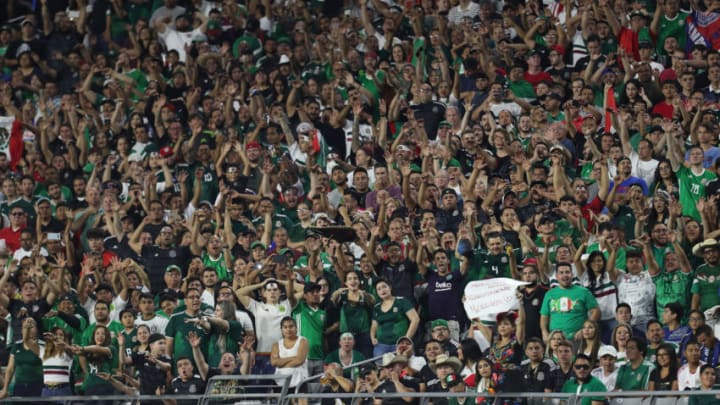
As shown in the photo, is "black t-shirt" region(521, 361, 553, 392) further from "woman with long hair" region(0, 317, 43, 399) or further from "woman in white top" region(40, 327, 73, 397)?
"woman with long hair" region(0, 317, 43, 399)

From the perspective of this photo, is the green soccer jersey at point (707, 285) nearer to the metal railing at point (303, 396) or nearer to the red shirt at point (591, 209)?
the red shirt at point (591, 209)

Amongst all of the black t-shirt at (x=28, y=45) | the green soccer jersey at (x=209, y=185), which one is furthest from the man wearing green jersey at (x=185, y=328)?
the black t-shirt at (x=28, y=45)

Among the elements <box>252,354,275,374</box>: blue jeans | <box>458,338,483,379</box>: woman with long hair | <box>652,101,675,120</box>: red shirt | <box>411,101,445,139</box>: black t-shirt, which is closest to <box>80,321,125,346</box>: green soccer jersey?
<box>252,354,275,374</box>: blue jeans

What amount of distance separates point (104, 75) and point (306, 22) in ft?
9.52

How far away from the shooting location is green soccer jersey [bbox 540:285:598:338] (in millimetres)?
15688

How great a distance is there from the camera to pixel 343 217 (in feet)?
60.8

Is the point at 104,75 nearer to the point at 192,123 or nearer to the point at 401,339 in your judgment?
the point at 192,123

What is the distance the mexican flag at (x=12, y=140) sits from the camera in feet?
71.4

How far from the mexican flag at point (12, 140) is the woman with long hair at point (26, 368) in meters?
4.69

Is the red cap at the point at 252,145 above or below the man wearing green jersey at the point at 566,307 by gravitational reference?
below

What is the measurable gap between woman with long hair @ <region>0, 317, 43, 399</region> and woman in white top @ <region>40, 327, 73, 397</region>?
0.08m

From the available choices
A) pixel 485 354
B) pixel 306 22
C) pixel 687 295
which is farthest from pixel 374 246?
pixel 306 22

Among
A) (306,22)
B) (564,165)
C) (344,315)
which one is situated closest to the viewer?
(344,315)

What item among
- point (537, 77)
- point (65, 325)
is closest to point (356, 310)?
point (65, 325)
